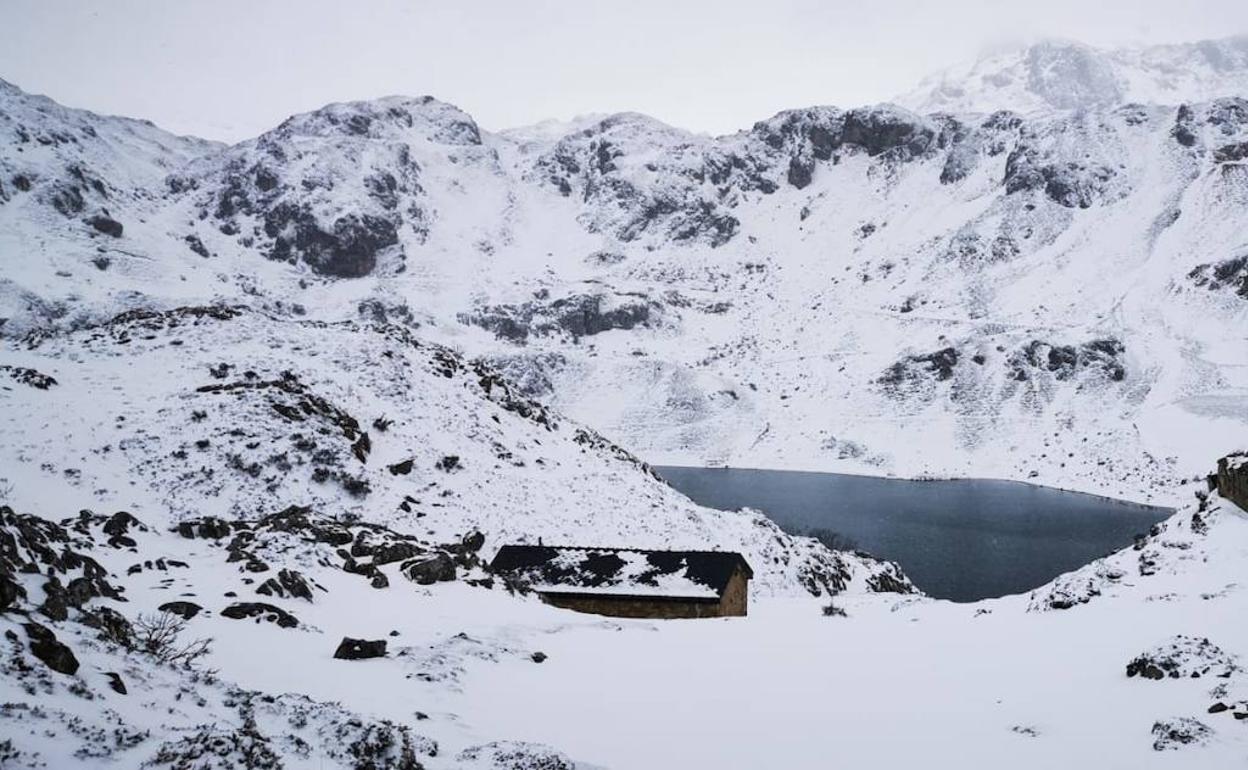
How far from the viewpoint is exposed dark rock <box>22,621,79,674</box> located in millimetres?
6199

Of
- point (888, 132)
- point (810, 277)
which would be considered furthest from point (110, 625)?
point (888, 132)

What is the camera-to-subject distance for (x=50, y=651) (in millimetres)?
6258

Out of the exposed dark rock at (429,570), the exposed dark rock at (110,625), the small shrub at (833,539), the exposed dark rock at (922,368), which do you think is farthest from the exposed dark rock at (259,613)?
the exposed dark rock at (922,368)

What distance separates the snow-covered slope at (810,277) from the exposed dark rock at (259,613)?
288ft

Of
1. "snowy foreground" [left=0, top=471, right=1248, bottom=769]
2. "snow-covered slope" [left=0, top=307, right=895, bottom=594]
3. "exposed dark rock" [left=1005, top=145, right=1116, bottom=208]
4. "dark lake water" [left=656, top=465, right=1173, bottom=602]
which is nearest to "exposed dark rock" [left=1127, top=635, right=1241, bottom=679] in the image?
"snowy foreground" [left=0, top=471, right=1248, bottom=769]

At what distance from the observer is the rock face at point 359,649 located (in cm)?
1128

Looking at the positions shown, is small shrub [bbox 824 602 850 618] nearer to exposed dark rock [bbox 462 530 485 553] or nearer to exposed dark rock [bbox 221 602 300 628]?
exposed dark rock [bbox 462 530 485 553]

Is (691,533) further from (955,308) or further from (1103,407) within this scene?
(955,308)

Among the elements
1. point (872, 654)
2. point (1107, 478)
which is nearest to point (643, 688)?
point (872, 654)

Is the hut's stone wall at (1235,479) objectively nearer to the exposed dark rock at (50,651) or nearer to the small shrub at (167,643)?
the small shrub at (167,643)

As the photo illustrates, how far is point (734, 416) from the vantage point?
11925cm

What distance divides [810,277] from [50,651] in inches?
6322

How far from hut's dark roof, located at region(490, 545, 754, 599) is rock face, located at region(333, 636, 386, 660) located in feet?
52.5

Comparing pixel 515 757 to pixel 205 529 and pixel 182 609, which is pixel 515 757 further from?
pixel 205 529
